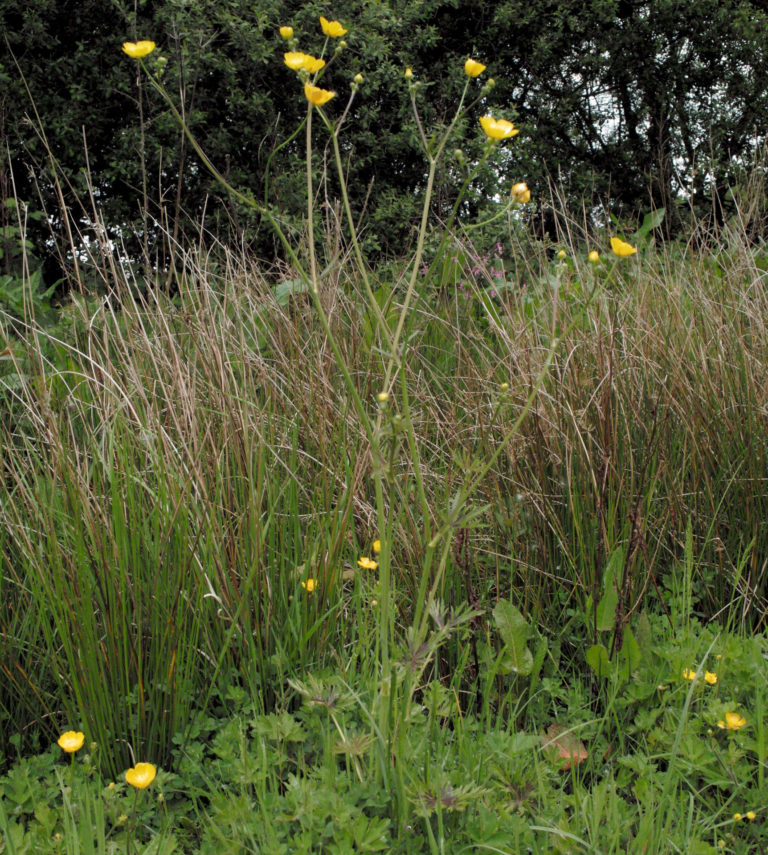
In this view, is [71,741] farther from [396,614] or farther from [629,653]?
[629,653]

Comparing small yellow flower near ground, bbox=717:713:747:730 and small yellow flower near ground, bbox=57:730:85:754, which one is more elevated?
small yellow flower near ground, bbox=57:730:85:754

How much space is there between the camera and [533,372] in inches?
79.3

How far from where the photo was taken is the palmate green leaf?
1477 mm

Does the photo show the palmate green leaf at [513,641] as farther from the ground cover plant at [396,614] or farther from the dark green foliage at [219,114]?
the dark green foliage at [219,114]

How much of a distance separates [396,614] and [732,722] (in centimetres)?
66

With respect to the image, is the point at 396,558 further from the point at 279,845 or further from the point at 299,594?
the point at 279,845

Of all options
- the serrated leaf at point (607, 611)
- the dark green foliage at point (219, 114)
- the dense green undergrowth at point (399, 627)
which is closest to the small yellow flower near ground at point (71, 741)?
the dense green undergrowth at point (399, 627)

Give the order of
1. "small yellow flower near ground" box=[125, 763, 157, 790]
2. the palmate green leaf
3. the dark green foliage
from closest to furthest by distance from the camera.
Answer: "small yellow flower near ground" box=[125, 763, 157, 790] → the palmate green leaf → the dark green foliage

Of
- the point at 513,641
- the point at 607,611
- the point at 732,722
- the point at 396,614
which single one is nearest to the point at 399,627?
the point at 396,614

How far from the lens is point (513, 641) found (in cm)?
149

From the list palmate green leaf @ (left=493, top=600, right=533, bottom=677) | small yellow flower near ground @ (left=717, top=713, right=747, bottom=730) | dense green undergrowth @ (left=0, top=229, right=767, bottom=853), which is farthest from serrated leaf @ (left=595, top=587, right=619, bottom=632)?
small yellow flower near ground @ (left=717, top=713, right=747, bottom=730)

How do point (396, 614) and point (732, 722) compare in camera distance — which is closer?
point (732, 722)

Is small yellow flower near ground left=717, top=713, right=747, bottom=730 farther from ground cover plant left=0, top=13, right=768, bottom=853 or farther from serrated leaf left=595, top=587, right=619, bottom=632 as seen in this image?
serrated leaf left=595, top=587, right=619, bottom=632

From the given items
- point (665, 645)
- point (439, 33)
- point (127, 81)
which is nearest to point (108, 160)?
point (127, 81)
